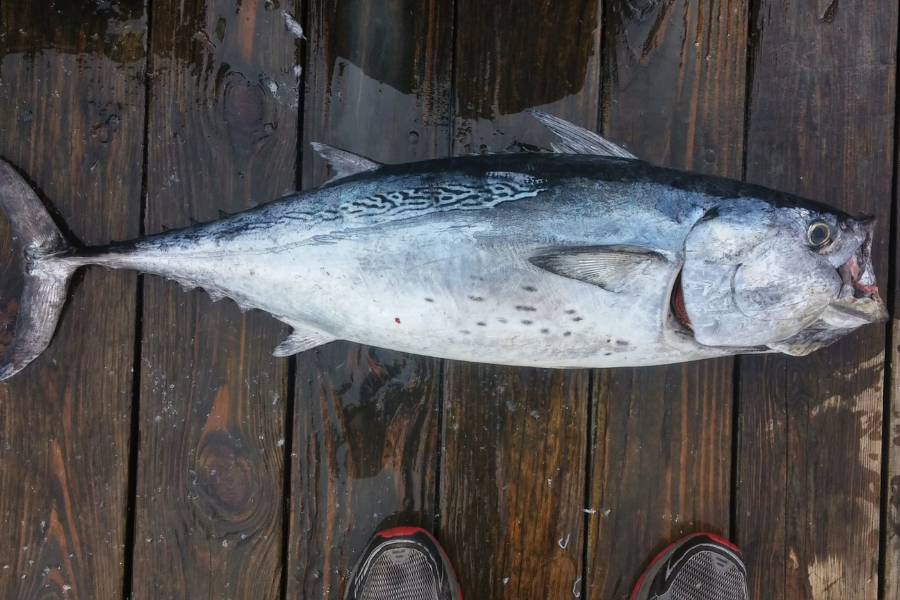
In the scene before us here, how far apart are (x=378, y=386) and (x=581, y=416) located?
85cm

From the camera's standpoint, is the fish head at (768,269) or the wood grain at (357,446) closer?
the fish head at (768,269)

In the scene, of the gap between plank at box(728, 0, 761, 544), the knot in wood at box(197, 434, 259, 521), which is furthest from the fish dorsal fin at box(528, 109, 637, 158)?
the knot in wood at box(197, 434, 259, 521)

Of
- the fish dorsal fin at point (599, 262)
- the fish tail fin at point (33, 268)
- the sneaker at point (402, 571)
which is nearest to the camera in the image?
the fish dorsal fin at point (599, 262)

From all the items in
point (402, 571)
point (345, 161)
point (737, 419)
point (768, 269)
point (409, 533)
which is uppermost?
point (345, 161)

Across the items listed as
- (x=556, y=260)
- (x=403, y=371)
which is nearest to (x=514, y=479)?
(x=403, y=371)

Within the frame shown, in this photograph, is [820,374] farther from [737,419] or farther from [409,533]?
[409,533]

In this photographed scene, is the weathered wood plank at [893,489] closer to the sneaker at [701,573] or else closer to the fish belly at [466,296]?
the sneaker at [701,573]

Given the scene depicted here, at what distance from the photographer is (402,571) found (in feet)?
6.76

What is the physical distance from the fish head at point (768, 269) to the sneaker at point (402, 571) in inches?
52.9

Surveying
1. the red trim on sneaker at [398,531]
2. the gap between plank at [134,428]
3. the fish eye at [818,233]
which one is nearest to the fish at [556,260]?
the fish eye at [818,233]

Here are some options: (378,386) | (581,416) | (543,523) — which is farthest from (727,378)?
(378,386)

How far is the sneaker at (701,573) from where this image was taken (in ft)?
6.86

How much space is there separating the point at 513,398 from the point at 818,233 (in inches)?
47.1

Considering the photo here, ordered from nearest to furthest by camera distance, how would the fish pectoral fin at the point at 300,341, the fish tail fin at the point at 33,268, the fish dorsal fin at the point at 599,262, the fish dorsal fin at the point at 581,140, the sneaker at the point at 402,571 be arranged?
the fish dorsal fin at the point at 599,262
the fish dorsal fin at the point at 581,140
the fish pectoral fin at the point at 300,341
the fish tail fin at the point at 33,268
the sneaker at the point at 402,571
